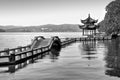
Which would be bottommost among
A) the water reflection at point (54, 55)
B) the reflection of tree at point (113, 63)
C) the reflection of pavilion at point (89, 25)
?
the water reflection at point (54, 55)

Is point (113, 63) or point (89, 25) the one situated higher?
point (89, 25)

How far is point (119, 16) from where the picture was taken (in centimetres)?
7669

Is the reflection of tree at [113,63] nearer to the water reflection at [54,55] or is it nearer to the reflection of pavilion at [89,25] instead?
the water reflection at [54,55]

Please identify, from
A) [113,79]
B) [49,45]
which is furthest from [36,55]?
[113,79]

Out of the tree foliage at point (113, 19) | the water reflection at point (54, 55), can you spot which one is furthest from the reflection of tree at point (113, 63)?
the tree foliage at point (113, 19)

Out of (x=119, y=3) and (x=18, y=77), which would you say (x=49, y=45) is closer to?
(x=18, y=77)

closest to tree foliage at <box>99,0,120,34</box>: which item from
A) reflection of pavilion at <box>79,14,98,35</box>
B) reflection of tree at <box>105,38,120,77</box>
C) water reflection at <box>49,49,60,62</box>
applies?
reflection of pavilion at <box>79,14,98,35</box>

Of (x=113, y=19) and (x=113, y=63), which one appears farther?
(x=113, y=19)

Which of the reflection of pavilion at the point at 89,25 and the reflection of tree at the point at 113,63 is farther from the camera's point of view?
the reflection of pavilion at the point at 89,25

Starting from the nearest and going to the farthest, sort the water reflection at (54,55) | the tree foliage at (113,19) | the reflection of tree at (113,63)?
the reflection of tree at (113,63)
the water reflection at (54,55)
the tree foliage at (113,19)

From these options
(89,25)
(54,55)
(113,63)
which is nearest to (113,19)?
(89,25)

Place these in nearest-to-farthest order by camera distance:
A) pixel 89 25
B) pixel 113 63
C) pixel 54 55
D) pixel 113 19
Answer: pixel 113 63 → pixel 54 55 → pixel 113 19 → pixel 89 25

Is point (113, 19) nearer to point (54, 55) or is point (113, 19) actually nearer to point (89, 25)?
point (89, 25)

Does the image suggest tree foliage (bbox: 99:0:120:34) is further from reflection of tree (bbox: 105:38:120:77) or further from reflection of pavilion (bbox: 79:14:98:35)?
reflection of tree (bbox: 105:38:120:77)
